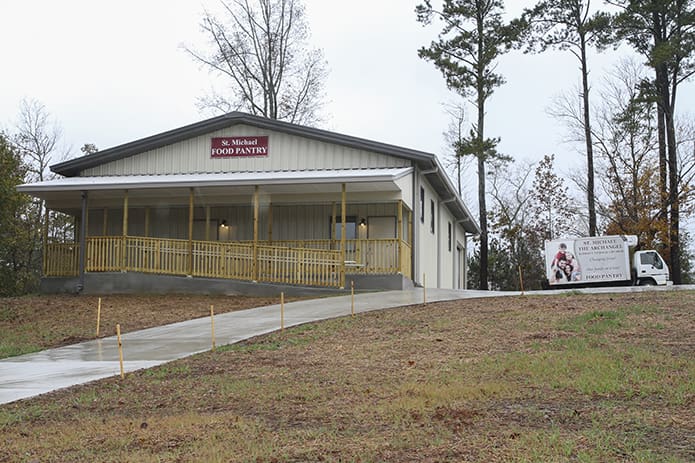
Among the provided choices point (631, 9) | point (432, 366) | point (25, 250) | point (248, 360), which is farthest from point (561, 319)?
point (25, 250)

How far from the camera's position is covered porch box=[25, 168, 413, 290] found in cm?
2356

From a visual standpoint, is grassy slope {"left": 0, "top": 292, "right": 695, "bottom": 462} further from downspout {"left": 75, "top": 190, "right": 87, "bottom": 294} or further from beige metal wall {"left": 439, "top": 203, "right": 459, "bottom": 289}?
beige metal wall {"left": 439, "top": 203, "right": 459, "bottom": 289}

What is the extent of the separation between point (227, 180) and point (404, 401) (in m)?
15.4

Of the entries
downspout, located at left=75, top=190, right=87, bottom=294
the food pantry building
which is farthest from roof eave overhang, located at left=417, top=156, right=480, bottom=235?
downspout, located at left=75, top=190, right=87, bottom=294

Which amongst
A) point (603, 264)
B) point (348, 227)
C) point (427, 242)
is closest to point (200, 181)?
point (348, 227)

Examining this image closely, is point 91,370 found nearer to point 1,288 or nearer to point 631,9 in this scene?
point 1,288

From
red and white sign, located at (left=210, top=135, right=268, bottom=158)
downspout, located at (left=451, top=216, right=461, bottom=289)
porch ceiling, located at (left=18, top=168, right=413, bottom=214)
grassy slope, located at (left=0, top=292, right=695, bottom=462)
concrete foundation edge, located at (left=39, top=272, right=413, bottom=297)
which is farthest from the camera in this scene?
downspout, located at (left=451, top=216, right=461, bottom=289)

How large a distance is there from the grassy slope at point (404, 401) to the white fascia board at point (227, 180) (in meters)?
8.33

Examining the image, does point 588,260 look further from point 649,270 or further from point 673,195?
point 673,195

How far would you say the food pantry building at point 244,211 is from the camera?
77.8 feet

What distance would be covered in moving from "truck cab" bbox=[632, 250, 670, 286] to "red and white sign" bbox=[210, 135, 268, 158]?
13622mm

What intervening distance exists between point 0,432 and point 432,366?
5639 millimetres

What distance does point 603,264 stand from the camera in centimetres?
2850

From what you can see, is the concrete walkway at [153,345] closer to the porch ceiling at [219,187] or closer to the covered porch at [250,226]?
the covered porch at [250,226]
